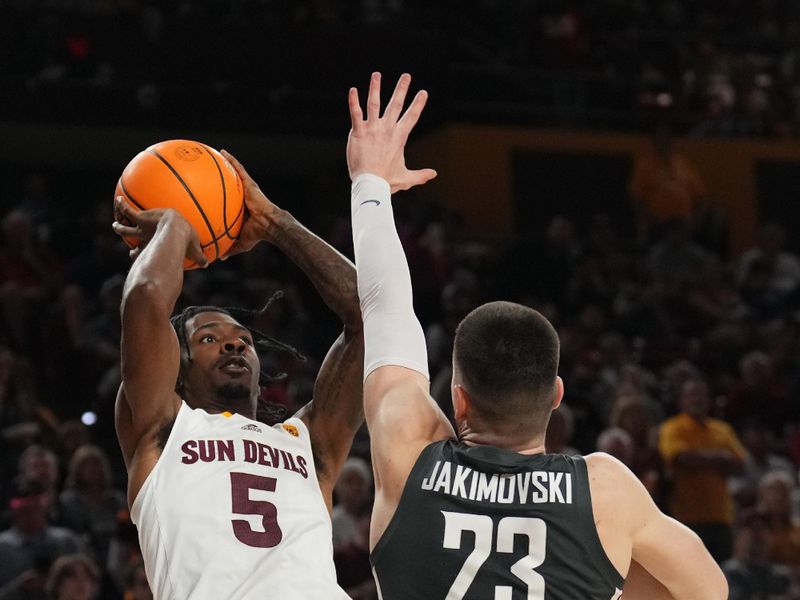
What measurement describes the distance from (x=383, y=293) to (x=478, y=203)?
11.3 meters

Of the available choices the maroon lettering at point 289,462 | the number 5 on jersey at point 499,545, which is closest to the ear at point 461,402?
the number 5 on jersey at point 499,545

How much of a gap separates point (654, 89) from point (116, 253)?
21.8 ft

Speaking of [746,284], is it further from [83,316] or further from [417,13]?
[83,316]

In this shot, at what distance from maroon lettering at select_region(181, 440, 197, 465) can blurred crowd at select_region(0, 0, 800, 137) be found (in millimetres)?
9411

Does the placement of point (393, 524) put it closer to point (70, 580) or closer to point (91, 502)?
point (70, 580)

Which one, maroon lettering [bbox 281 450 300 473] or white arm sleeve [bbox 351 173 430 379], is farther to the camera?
maroon lettering [bbox 281 450 300 473]

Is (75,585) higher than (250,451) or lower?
lower

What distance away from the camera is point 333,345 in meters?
4.19

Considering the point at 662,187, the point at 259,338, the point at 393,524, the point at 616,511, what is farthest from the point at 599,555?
the point at 662,187

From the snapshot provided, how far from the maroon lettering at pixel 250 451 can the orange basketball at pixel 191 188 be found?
517 mm

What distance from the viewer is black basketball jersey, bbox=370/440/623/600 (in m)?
2.62

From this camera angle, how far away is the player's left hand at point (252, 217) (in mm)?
4203

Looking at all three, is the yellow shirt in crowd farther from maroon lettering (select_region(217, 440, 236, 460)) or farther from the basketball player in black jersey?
the basketball player in black jersey

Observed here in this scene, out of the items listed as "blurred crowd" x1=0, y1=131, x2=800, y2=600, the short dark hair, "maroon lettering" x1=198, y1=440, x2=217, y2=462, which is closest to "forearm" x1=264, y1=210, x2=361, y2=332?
"maroon lettering" x1=198, y1=440, x2=217, y2=462
